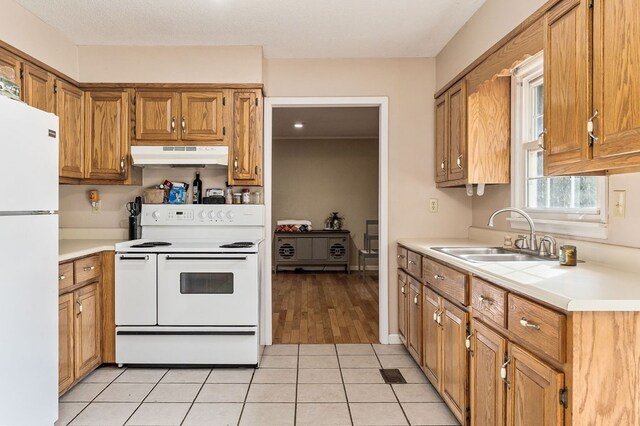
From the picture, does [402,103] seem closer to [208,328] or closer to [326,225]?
[208,328]

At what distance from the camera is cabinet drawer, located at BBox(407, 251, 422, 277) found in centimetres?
282

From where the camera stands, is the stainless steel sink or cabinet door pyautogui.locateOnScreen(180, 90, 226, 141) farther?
cabinet door pyautogui.locateOnScreen(180, 90, 226, 141)

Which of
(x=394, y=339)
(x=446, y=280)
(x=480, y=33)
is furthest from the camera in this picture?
(x=394, y=339)

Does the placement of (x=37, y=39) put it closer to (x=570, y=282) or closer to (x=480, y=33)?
(x=480, y=33)

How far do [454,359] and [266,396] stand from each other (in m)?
1.14

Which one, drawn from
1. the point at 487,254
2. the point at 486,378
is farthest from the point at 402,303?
the point at 486,378

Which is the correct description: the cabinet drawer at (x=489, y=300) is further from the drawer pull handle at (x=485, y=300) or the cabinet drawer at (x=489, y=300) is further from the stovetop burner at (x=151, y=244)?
the stovetop burner at (x=151, y=244)

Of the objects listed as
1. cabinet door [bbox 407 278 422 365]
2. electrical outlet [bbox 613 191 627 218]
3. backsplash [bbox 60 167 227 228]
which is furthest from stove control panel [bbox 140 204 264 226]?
electrical outlet [bbox 613 191 627 218]

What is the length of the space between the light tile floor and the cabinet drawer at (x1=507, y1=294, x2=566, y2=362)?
102 centimetres

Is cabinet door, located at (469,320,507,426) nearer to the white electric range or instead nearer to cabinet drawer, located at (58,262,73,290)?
the white electric range

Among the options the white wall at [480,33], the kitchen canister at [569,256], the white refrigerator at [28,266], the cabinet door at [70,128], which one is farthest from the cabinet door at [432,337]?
the cabinet door at [70,128]

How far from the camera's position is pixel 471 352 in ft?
6.42

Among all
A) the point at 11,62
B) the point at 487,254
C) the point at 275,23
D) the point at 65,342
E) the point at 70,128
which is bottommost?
the point at 65,342

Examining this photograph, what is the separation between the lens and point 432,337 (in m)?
2.54
